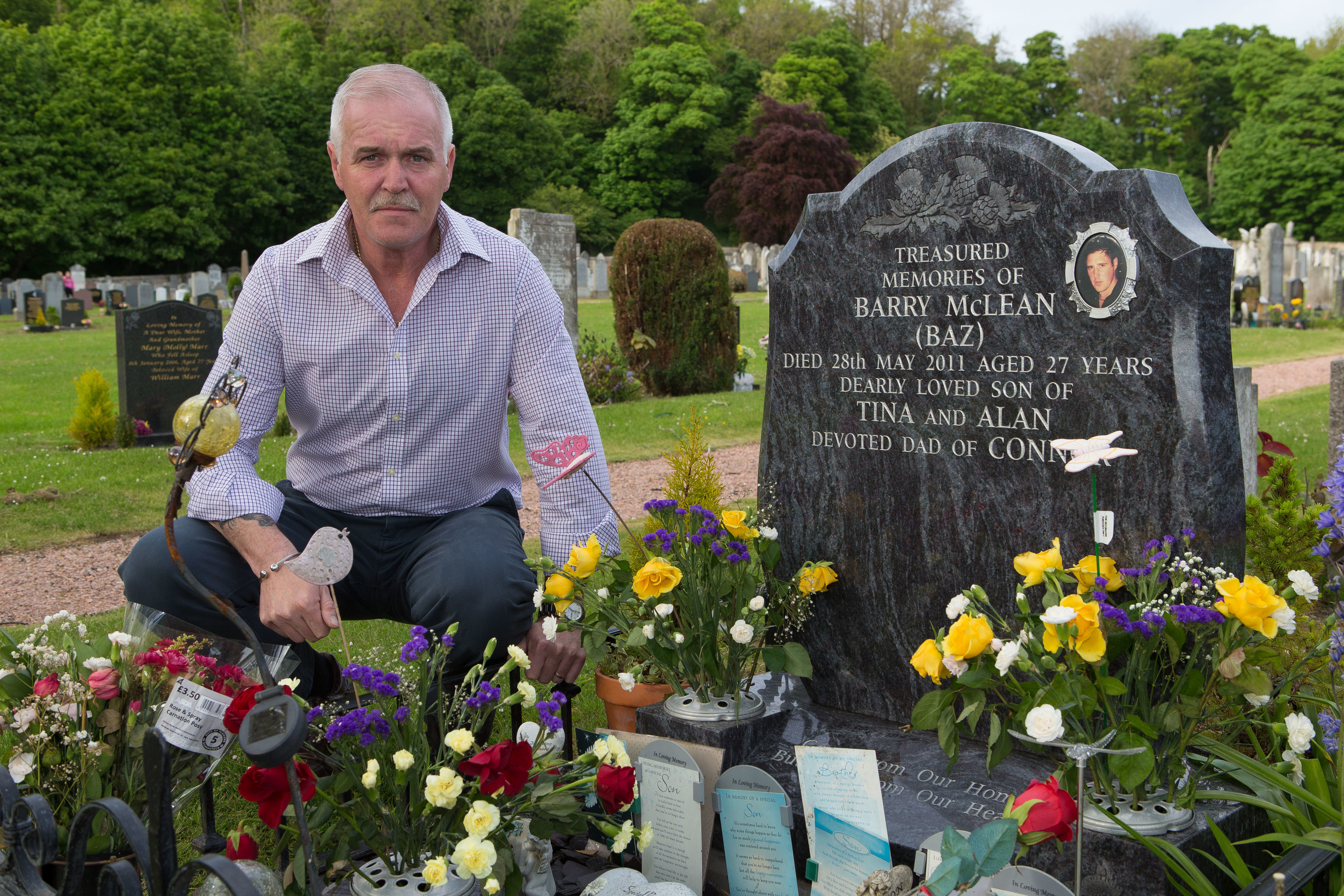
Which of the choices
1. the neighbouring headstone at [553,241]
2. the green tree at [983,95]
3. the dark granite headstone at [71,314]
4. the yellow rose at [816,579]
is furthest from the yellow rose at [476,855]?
the green tree at [983,95]

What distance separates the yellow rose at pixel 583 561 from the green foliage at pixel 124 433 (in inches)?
327

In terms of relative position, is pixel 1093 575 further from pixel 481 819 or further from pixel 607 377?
pixel 607 377

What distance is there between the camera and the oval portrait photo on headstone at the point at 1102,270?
8.24 feet

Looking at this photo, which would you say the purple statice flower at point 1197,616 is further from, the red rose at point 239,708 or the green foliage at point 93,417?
the green foliage at point 93,417

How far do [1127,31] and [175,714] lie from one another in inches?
2577

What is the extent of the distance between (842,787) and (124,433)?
29.2ft

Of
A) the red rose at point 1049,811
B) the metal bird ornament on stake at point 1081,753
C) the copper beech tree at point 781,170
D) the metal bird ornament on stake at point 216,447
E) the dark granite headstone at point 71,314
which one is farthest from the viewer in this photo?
the copper beech tree at point 781,170

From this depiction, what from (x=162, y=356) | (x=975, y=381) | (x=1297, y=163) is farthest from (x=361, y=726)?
(x=1297, y=163)

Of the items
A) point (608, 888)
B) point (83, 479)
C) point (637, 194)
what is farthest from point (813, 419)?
point (637, 194)

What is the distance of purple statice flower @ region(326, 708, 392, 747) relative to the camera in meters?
1.87

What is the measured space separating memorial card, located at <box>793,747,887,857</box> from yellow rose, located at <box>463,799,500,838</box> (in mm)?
793

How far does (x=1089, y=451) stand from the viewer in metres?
2.12

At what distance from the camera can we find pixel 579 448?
274 centimetres

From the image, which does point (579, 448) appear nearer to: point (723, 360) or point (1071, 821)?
point (1071, 821)
